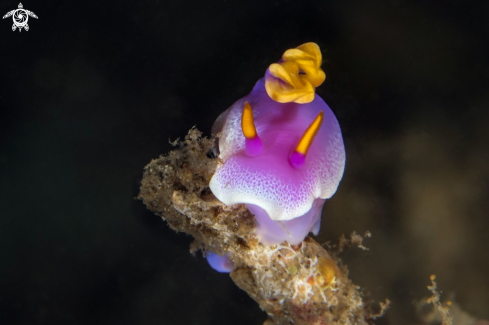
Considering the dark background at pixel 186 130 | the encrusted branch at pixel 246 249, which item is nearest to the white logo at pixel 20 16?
the dark background at pixel 186 130

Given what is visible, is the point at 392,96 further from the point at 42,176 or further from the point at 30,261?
the point at 30,261

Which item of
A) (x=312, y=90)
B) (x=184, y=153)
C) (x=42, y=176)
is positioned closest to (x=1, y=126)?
(x=42, y=176)

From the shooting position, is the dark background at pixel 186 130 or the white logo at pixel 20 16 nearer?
the dark background at pixel 186 130

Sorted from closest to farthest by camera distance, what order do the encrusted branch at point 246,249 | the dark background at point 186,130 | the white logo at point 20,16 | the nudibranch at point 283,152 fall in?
the nudibranch at point 283,152 → the encrusted branch at point 246,249 → the dark background at point 186,130 → the white logo at point 20,16

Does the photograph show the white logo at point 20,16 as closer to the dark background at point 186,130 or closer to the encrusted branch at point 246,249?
the dark background at point 186,130

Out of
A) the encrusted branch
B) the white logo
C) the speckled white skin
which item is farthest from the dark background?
the speckled white skin
